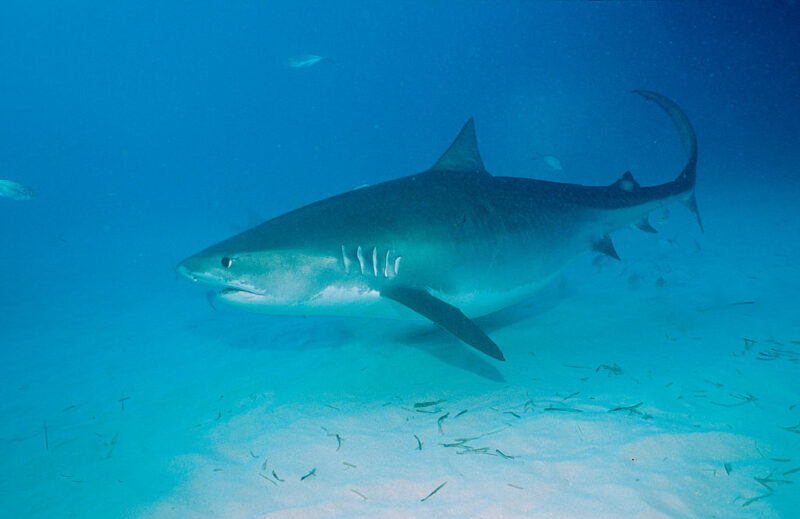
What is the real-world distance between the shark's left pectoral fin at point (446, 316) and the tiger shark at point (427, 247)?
0.04ft

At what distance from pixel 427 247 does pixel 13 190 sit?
1211 cm

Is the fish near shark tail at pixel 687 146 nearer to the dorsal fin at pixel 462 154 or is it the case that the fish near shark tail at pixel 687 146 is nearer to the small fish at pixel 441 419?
the dorsal fin at pixel 462 154

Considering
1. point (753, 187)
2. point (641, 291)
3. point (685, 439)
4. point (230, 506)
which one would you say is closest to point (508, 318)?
point (641, 291)

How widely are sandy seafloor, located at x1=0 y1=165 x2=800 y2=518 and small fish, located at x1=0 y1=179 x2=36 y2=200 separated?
555 centimetres

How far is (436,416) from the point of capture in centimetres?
355

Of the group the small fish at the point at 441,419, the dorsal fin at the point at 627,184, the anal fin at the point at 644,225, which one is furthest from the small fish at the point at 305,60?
the small fish at the point at 441,419

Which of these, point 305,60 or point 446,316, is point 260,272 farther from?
point 305,60

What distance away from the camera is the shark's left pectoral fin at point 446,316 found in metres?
3.29

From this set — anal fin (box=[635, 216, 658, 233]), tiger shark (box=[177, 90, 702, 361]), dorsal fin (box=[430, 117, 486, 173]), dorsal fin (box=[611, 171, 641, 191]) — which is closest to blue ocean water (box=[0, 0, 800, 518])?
tiger shark (box=[177, 90, 702, 361])

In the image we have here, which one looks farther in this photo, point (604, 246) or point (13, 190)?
point (13, 190)

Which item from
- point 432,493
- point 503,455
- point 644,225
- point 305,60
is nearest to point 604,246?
point 644,225

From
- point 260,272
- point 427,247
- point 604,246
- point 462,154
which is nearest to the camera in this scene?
point 260,272

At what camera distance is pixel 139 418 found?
14.6 feet

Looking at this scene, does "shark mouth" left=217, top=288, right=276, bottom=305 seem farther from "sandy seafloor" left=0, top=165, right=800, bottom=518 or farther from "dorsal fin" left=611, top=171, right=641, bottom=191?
"dorsal fin" left=611, top=171, right=641, bottom=191
